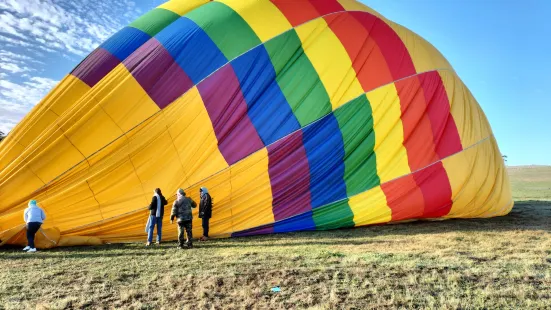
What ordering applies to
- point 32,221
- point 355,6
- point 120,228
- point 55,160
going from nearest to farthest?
point 32,221 → point 55,160 → point 120,228 → point 355,6

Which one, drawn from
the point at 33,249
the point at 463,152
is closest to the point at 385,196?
the point at 463,152

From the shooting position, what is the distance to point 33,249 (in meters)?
7.56

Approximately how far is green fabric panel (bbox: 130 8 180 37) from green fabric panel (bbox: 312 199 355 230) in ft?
18.2

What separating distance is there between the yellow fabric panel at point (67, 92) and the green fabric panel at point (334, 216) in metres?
5.70

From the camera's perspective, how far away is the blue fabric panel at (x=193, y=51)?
30.1 ft

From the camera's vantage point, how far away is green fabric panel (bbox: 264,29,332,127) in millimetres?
9492

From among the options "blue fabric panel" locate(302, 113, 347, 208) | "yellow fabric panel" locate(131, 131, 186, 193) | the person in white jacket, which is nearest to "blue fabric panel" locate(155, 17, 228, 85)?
"yellow fabric panel" locate(131, 131, 186, 193)

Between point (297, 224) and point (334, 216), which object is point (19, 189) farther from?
point (334, 216)

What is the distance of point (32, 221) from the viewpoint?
25.0 feet

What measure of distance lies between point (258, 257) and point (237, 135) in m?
3.21

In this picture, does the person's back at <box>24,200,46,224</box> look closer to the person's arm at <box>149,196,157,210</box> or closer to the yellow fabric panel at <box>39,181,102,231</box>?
the yellow fabric panel at <box>39,181,102,231</box>

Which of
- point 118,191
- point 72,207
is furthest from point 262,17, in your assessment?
point 72,207

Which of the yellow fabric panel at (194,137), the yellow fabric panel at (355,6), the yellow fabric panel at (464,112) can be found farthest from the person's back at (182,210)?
the yellow fabric panel at (464,112)

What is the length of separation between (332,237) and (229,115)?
3403 millimetres
